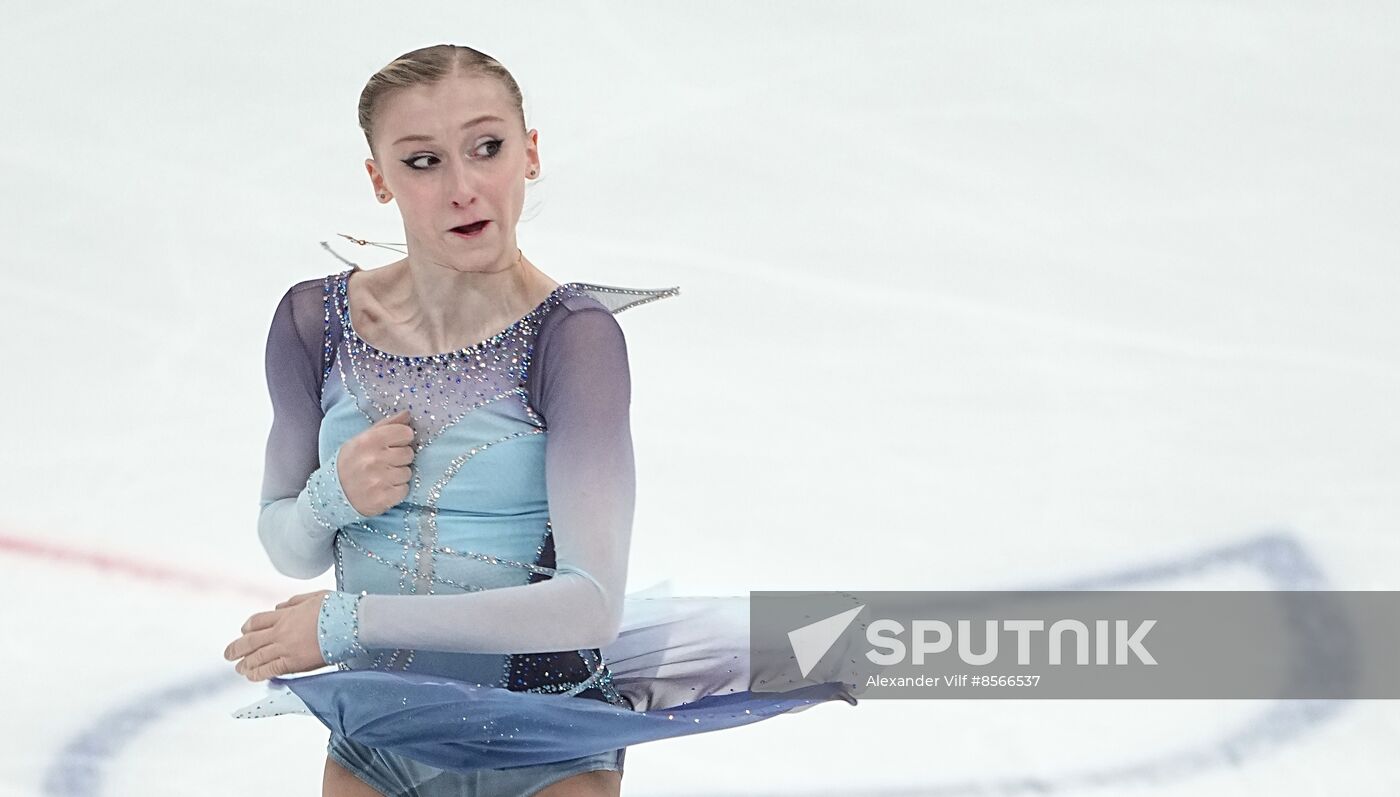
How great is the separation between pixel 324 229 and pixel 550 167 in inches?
28.0

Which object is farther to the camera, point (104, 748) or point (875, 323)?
point (875, 323)

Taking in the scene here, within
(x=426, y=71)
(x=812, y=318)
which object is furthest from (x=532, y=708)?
(x=812, y=318)

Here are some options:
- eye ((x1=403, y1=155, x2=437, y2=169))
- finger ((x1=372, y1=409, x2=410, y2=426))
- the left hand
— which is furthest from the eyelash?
the left hand

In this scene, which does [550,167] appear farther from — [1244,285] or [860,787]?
[860,787]

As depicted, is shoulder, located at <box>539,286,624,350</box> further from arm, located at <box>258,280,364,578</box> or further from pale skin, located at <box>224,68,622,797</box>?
arm, located at <box>258,280,364,578</box>

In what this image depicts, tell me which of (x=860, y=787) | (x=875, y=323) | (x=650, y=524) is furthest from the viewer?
(x=875, y=323)

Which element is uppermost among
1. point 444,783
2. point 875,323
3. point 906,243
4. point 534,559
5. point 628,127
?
point 628,127

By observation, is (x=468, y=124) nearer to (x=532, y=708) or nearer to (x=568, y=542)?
(x=568, y=542)

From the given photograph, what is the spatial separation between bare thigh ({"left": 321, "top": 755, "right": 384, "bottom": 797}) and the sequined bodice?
17 centimetres

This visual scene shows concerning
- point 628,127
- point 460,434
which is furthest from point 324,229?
point 460,434

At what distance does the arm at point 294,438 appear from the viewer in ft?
7.34

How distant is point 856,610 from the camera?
93.5 inches

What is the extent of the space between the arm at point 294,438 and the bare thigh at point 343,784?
244mm

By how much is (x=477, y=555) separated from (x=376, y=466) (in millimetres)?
158
